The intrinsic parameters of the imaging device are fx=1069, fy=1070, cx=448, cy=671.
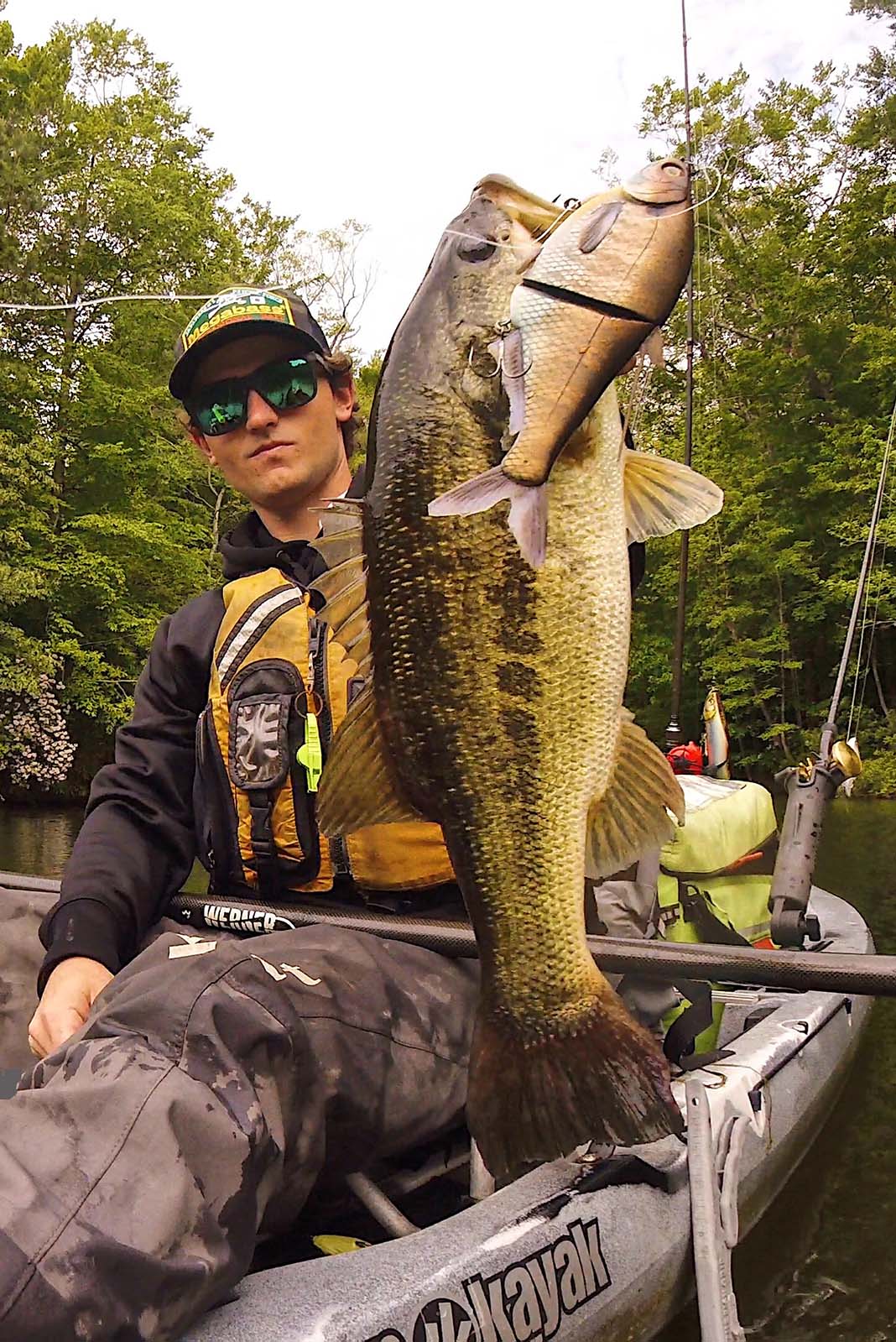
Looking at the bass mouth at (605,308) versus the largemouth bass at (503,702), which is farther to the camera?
the largemouth bass at (503,702)

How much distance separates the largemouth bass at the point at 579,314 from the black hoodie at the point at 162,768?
1.15 meters

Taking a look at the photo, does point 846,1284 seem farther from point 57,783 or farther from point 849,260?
point 57,783

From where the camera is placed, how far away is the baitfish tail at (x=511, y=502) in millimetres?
1188

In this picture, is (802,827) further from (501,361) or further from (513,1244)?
(501,361)

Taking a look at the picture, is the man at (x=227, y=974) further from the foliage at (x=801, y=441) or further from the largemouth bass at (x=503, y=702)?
the foliage at (x=801, y=441)

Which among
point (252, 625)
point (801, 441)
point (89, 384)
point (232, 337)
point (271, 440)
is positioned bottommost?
point (252, 625)

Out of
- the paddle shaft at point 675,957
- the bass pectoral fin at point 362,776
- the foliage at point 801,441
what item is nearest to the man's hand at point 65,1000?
the paddle shaft at point 675,957

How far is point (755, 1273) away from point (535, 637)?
8.06 feet

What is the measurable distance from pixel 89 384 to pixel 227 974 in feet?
54.7

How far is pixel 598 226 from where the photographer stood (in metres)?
1.13

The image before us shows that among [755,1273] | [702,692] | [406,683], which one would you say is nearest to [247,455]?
[406,683]

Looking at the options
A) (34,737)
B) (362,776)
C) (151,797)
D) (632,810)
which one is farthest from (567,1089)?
(34,737)

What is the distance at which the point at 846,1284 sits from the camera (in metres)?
2.88

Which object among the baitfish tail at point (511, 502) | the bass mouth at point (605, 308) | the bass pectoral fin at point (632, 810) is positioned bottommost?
the bass pectoral fin at point (632, 810)
